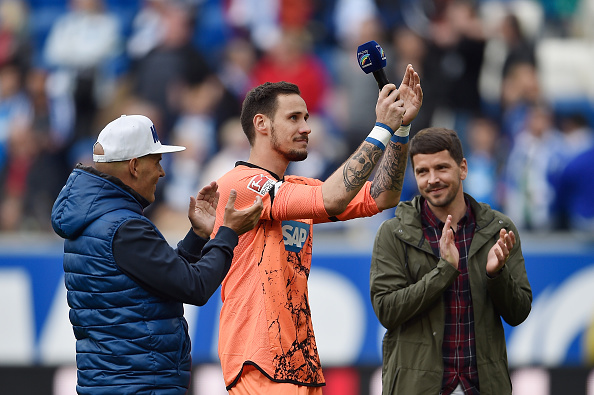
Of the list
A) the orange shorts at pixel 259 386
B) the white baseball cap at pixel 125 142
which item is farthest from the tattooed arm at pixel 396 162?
the white baseball cap at pixel 125 142

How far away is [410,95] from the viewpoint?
4219 millimetres

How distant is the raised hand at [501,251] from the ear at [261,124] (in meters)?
1.27

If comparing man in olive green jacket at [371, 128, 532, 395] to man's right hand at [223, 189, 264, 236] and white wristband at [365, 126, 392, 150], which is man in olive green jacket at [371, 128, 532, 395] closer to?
white wristband at [365, 126, 392, 150]

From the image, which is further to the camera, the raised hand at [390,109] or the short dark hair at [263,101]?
the short dark hair at [263,101]

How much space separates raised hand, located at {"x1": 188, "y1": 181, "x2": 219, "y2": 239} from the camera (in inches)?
150

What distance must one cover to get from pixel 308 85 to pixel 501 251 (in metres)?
5.99

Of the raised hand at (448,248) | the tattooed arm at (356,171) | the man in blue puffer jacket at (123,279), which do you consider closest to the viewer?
the man in blue puffer jacket at (123,279)

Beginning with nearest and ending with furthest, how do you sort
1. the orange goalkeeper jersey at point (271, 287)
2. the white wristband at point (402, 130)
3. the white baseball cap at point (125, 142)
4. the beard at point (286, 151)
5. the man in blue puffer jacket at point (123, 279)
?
the man in blue puffer jacket at point (123, 279) → the white baseball cap at point (125, 142) → the orange goalkeeper jersey at point (271, 287) → the beard at point (286, 151) → the white wristband at point (402, 130)

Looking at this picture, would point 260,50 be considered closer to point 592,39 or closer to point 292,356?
point 592,39

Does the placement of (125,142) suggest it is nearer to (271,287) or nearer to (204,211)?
(204,211)

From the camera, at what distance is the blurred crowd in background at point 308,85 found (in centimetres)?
905

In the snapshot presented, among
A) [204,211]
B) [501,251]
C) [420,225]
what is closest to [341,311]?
[420,225]

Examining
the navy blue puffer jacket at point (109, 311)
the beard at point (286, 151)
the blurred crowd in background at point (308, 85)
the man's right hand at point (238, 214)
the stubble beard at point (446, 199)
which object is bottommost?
the navy blue puffer jacket at point (109, 311)

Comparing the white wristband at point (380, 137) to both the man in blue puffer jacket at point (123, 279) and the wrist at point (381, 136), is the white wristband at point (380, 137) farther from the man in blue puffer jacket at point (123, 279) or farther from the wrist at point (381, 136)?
the man in blue puffer jacket at point (123, 279)
